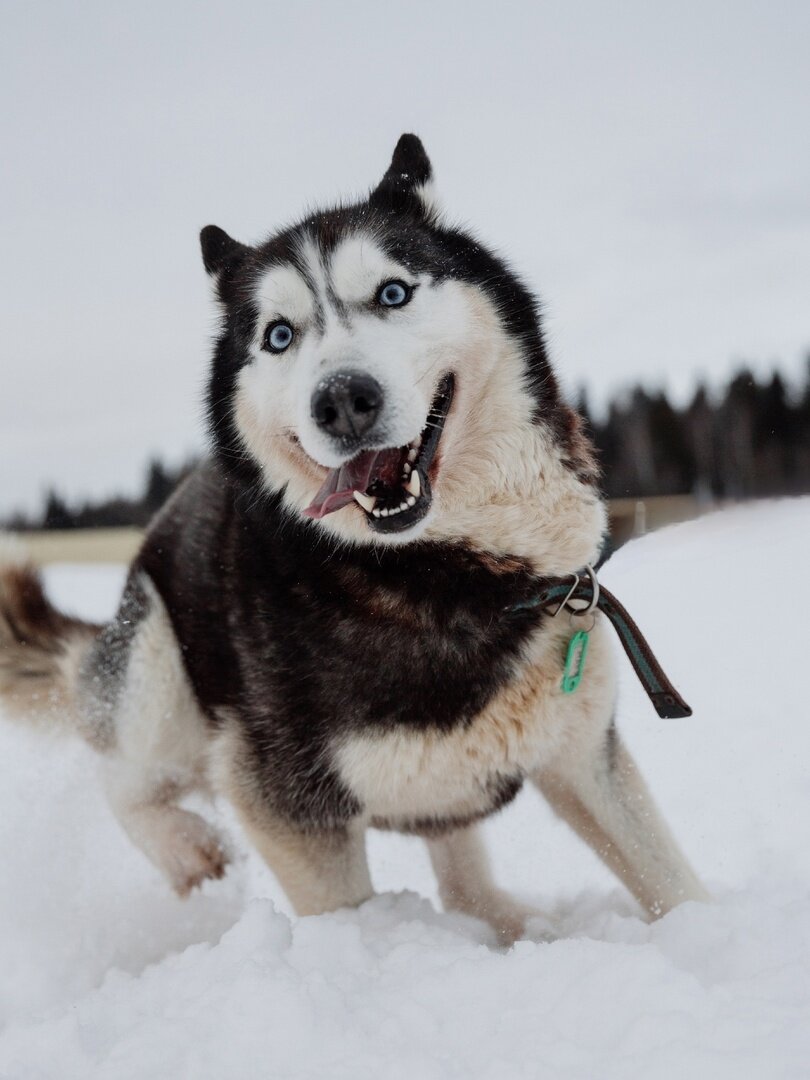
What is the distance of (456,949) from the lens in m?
2.13

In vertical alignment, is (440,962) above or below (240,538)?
below

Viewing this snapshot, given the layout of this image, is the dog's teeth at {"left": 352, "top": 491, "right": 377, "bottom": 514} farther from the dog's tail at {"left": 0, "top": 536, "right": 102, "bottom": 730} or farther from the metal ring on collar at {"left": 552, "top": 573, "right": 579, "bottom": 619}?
the dog's tail at {"left": 0, "top": 536, "right": 102, "bottom": 730}

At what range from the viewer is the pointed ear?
2900 millimetres

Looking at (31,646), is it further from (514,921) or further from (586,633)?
(586,633)

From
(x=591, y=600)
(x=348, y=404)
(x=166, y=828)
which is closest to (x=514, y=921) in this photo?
(x=591, y=600)

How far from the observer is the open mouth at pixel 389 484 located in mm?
2090

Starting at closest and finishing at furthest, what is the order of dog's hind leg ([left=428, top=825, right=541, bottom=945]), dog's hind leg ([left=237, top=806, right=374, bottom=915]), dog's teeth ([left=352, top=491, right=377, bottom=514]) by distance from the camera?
dog's teeth ([left=352, top=491, right=377, bottom=514]) → dog's hind leg ([left=237, top=806, right=374, bottom=915]) → dog's hind leg ([left=428, top=825, right=541, bottom=945])

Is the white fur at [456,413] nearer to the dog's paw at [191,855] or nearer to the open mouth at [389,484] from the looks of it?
the open mouth at [389,484]

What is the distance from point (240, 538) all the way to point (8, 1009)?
1.47 meters

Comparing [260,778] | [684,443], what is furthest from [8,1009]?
[684,443]

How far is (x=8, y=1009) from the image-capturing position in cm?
248

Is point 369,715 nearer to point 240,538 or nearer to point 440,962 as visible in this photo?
point 440,962

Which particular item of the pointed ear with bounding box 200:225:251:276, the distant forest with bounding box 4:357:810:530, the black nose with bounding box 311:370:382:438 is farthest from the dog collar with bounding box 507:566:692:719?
the distant forest with bounding box 4:357:810:530

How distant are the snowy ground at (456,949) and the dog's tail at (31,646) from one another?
0.14m
